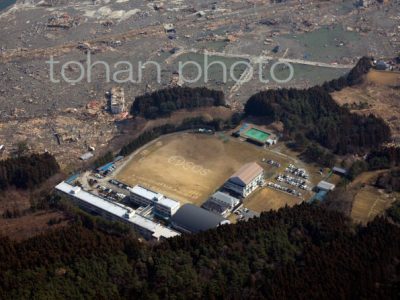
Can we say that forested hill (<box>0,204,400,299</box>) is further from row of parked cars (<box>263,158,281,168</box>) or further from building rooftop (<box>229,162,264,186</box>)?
row of parked cars (<box>263,158,281,168</box>)

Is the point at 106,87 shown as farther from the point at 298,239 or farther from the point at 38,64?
the point at 298,239

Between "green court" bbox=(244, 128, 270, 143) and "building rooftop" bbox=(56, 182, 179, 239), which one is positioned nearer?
"building rooftop" bbox=(56, 182, 179, 239)

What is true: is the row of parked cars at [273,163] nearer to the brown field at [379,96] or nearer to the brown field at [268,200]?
the brown field at [268,200]

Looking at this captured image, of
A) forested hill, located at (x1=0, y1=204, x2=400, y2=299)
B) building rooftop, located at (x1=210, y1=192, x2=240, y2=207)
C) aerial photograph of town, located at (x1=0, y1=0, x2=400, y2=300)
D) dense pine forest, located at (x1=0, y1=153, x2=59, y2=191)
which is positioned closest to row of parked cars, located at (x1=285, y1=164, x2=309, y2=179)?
aerial photograph of town, located at (x1=0, y1=0, x2=400, y2=300)

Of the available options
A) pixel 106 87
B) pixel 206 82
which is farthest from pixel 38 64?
pixel 206 82

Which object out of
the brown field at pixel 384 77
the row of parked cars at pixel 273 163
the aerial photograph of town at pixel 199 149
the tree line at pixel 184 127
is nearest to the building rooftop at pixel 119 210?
the aerial photograph of town at pixel 199 149
